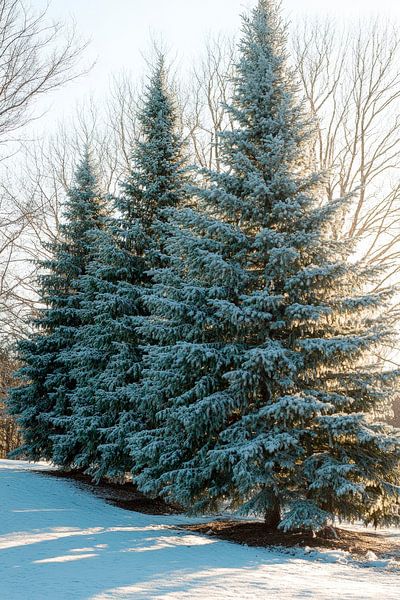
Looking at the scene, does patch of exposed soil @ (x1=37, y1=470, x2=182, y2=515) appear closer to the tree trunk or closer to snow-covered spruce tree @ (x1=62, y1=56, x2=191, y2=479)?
snow-covered spruce tree @ (x1=62, y1=56, x2=191, y2=479)

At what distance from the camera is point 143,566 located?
6.41 meters

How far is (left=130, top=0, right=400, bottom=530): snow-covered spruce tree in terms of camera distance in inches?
324

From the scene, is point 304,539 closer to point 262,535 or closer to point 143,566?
point 262,535

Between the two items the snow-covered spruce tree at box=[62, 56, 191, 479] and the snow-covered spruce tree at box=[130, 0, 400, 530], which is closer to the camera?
the snow-covered spruce tree at box=[130, 0, 400, 530]

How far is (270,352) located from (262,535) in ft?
10.4

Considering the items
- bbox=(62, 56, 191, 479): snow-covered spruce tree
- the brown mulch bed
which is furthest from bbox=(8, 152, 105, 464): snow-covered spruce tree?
the brown mulch bed

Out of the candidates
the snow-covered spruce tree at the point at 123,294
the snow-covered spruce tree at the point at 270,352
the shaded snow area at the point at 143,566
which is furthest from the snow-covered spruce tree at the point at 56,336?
the snow-covered spruce tree at the point at 270,352

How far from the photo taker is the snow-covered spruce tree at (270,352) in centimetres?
822

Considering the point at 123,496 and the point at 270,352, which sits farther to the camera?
the point at 123,496

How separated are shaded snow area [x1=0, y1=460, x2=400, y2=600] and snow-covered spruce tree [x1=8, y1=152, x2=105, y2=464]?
15.9ft

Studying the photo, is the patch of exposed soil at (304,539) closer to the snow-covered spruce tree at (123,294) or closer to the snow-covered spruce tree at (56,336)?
the snow-covered spruce tree at (123,294)

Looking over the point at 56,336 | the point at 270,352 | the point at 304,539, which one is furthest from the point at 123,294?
the point at 304,539

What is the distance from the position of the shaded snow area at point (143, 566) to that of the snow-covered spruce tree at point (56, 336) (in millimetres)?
4837

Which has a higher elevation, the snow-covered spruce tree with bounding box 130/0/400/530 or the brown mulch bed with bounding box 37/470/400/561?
the snow-covered spruce tree with bounding box 130/0/400/530
